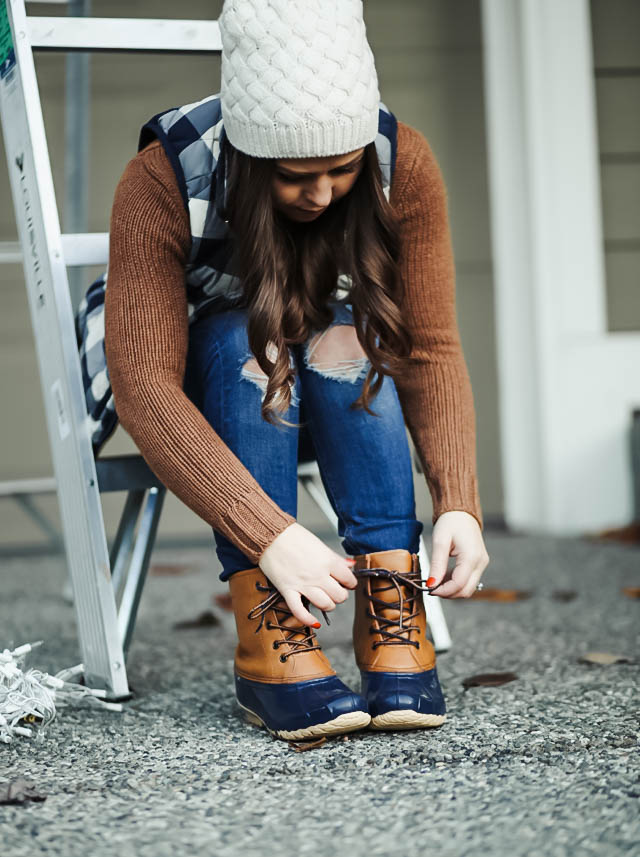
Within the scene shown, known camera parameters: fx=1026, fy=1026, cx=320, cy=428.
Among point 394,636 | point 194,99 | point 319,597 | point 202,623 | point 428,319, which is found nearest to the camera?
point 319,597

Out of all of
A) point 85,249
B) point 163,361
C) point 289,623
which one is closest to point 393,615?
point 289,623

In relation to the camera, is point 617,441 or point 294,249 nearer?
point 294,249

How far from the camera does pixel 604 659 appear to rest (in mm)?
1465

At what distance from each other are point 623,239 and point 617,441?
57cm

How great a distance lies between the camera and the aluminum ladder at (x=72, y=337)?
1312 mm

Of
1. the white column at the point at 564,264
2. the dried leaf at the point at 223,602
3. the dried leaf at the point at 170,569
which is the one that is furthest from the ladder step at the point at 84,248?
the white column at the point at 564,264

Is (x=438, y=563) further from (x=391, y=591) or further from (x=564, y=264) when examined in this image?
(x=564, y=264)

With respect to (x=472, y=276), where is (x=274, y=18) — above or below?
above

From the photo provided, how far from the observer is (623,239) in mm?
2885

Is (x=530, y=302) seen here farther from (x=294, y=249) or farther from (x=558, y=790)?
(x=558, y=790)

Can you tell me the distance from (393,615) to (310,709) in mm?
146

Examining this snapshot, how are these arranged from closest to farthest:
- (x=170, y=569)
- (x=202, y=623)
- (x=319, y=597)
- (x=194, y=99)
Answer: (x=319, y=597)
(x=202, y=623)
(x=170, y=569)
(x=194, y=99)

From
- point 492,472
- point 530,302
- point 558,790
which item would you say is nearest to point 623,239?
point 530,302

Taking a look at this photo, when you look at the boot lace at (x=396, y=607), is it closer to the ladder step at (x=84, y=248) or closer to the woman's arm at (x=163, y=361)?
the woman's arm at (x=163, y=361)
